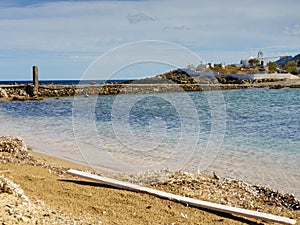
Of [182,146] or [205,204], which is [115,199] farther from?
[182,146]

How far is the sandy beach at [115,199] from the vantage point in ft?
15.7

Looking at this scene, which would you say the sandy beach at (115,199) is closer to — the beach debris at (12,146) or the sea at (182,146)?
the sea at (182,146)

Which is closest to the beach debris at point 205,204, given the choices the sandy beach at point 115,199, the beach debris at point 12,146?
the sandy beach at point 115,199

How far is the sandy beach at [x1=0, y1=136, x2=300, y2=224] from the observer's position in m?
4.78

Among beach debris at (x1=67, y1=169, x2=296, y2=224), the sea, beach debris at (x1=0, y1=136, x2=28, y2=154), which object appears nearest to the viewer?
beach debris at (x1=67, y1=169, x2=296, y2=224)

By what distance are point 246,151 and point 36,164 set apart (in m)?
5.46

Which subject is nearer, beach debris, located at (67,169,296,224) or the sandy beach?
the sandy beach

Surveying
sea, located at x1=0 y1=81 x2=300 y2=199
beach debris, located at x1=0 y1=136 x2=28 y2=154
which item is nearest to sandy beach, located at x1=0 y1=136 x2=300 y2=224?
sea, located at x1=0 y1=81 x2=300 y2=199

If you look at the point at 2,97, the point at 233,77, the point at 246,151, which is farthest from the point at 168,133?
the point at 233,77

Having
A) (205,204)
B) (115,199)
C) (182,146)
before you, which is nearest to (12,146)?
→ (182,146)

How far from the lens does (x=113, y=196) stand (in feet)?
18.7

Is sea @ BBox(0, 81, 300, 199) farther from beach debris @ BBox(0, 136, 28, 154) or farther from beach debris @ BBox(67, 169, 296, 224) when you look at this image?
beach debris @ BBox(67, 169, 296, 224)

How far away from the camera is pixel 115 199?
5.59m

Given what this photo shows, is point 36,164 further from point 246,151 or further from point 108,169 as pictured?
point 246,151
